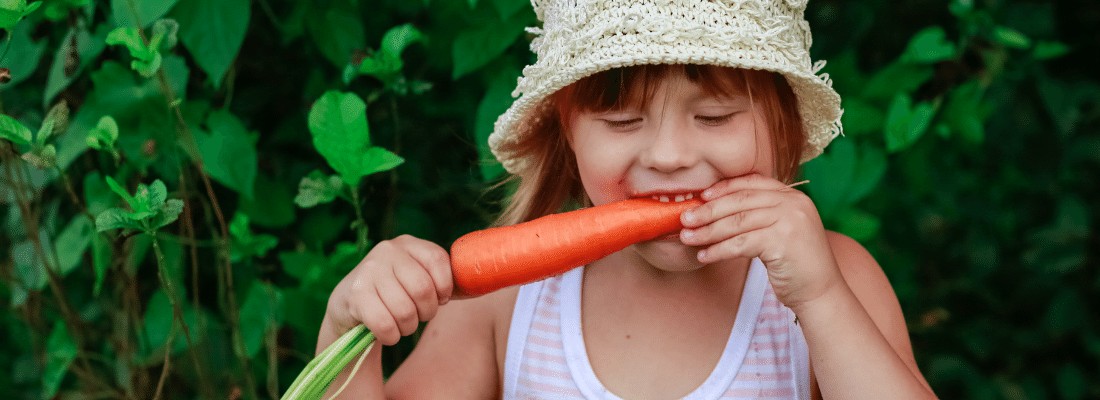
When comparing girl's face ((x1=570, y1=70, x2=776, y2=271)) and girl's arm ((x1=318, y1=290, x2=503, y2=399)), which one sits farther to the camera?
girl's arm ((x1=318, y1=290, x2=503, y2=399))

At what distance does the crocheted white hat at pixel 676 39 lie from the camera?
4.79ft

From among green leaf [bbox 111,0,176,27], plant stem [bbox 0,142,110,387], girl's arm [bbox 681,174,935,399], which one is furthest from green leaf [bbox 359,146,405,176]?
plant stem [bbox 0,142,110,387]

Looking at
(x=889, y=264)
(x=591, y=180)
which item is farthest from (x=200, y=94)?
(x=889, y=264)

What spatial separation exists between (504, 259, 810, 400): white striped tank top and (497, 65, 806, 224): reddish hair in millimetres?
155

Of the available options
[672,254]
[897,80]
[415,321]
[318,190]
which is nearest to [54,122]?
[318,190]

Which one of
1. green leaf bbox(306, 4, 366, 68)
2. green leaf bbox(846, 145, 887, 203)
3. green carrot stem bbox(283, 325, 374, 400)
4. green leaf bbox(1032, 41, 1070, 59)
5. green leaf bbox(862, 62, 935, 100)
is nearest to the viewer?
green carrot stem bbox(283, 325, 374, 400)

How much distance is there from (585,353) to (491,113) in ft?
1.62

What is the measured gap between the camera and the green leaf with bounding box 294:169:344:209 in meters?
1.77

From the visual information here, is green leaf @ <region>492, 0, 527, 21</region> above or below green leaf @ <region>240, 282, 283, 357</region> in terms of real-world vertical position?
above

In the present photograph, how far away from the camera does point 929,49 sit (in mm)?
2135

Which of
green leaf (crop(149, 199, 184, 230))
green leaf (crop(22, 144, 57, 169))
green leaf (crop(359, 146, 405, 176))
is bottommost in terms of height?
green leaf (crop(149, 199, 184, 230))

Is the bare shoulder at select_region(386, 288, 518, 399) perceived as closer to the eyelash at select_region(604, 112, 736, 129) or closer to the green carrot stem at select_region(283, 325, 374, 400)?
the green carrot stem at select_region(283, 325, 374, 400)

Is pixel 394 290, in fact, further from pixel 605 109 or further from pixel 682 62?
pixel 682 62

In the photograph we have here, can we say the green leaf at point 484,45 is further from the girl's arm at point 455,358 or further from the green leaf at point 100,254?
the green leaf at point 100,254
